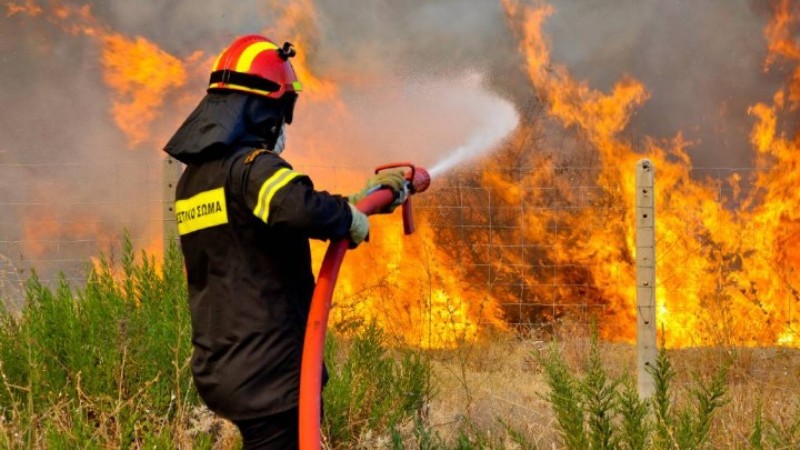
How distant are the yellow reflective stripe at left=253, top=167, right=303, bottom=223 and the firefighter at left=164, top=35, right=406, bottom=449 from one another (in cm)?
2

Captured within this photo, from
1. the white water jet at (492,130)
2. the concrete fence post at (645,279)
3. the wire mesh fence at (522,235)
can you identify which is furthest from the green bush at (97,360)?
the white water jet at (492,130)

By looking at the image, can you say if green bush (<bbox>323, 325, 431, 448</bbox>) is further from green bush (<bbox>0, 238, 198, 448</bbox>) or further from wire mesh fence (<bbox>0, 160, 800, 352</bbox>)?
wire mesh fence (<bbox>0, 160, 800, 352</bbox>)

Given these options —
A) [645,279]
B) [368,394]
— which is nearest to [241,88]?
[368,394]

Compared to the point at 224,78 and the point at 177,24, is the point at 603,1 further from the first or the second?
the point at 224,78

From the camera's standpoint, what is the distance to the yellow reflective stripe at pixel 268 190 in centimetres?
243

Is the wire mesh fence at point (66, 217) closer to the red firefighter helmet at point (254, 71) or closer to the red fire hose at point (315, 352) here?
the red firefighter helmet at point (254, 71)

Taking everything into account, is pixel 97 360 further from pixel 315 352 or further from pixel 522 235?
pixel 522 235

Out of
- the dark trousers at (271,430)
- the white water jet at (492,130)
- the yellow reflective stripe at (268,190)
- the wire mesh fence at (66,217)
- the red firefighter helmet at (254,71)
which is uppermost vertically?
the white water jet at (492,130)

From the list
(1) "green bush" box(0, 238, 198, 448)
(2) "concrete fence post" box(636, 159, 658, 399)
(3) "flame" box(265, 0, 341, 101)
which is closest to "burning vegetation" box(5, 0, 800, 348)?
(3) "flame" box(265, 0, 341, 101)

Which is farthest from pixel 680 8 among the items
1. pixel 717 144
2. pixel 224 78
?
pixel 224 78

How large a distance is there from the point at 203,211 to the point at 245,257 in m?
0.21

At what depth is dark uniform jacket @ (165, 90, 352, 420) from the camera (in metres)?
2.57

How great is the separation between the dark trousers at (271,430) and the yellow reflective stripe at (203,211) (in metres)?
0.63

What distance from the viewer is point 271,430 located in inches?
104
